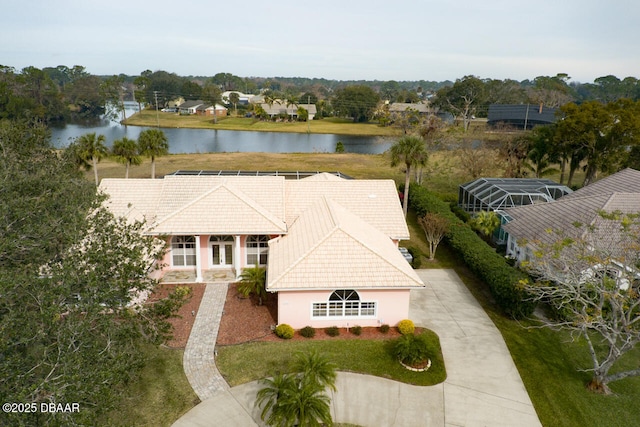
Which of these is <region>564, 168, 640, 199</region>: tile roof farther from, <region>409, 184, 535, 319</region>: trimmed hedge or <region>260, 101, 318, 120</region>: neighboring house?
<region>260, 101, 318, 120</region>: neighboring house

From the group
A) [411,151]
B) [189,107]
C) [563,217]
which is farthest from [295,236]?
[189,107]

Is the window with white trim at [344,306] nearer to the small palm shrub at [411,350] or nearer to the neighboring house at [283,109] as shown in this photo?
the small palm shrub at [411,350]

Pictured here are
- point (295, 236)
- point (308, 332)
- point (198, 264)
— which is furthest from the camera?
point (198, 264)

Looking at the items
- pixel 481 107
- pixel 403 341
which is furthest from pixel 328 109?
pixel 403 341

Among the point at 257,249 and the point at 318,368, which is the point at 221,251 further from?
the point at 318,368

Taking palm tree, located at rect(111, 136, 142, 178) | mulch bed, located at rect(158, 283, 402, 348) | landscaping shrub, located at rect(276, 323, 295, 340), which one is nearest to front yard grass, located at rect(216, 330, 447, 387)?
landscaping shrub, located at rect(276, 323, 295, 340)
